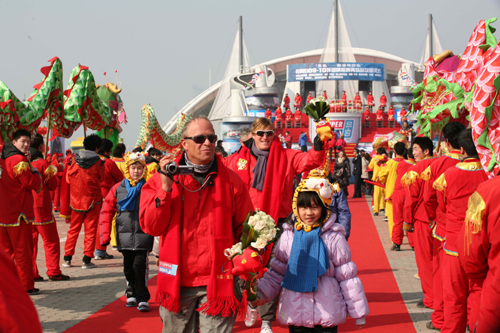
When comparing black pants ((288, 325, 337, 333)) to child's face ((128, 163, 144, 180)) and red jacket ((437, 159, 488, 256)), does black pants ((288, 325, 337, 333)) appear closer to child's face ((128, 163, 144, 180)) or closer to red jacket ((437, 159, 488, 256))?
red jacket ((437, 159, 488, 256))

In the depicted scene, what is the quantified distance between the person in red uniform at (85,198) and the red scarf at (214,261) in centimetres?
551

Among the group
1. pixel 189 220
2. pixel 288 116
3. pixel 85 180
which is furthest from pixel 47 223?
pixel 288 116

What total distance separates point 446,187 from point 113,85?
1209cm

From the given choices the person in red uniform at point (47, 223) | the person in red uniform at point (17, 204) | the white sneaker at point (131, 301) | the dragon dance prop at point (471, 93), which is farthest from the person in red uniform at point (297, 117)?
the white sneaker at point (131, 301)

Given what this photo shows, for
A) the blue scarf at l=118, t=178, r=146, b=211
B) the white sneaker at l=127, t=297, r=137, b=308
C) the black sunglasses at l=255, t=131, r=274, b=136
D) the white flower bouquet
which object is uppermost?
the black sunglasses at l=255, t=131, r=274, b=136

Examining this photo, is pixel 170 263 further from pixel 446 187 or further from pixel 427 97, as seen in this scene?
pixel 427 97

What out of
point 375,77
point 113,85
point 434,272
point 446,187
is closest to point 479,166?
point 446,187

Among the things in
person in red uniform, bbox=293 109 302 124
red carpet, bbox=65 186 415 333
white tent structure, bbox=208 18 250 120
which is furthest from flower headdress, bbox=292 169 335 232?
white tent structure, bbox=208 18 250 120

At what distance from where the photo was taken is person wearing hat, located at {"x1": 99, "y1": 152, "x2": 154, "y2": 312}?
593cm

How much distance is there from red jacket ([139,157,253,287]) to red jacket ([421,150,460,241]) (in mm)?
2506

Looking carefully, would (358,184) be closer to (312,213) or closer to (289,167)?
(289,167)

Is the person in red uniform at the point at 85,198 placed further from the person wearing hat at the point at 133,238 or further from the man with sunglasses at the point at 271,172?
the man with sunglasses at the point at 271,172

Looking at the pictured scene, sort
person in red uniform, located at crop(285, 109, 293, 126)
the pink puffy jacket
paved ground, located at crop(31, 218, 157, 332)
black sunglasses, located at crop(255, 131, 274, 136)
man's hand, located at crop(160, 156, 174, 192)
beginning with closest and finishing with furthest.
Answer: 1. man's hand, located at crop(160, 156, 174, 192)
2. the pink puffy jacket
3. black sunglasses, located at crop(255, 131, 274, 136)
4. paved ground, located at crop(31, 218, 157, 332)
5. person in red uniform, located at crop(285, 109, 293, 126)

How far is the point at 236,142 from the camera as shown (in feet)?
122
